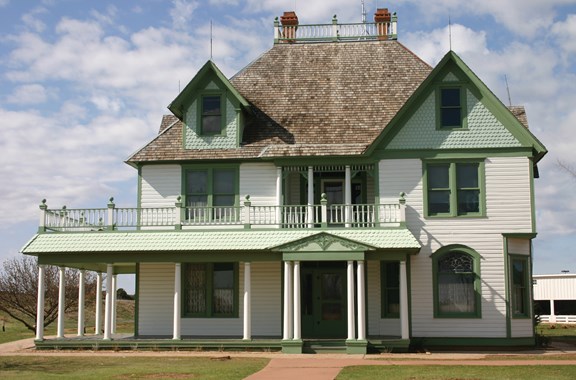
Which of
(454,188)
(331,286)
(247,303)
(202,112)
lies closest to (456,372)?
(247,303)

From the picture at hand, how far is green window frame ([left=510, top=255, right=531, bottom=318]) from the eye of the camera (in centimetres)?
2644

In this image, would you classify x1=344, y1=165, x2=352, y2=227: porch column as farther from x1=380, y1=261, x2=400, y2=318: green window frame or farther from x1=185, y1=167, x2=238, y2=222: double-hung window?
x1=185, y1=167, x2=238, y2=222: double-hung window

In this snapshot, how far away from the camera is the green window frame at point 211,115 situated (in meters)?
28.6

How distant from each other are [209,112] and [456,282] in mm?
10982

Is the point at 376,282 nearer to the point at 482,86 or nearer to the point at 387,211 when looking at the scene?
the point at 387,211

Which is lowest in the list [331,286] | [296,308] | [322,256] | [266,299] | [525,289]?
[296,308]

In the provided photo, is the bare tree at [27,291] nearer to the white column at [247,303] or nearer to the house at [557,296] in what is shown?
the white column at [247,303]

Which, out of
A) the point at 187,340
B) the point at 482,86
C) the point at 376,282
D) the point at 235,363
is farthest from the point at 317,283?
the point at 482,86

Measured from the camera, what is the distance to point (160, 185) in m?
28.8

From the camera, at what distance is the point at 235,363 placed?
70.5ft

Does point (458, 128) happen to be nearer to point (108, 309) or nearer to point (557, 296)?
point (108, 309)

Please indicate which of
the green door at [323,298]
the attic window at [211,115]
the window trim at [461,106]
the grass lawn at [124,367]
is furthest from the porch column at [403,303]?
the attic window at [211,115]

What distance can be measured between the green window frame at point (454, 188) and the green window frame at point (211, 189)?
7053mm

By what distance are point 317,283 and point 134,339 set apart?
6788mm
